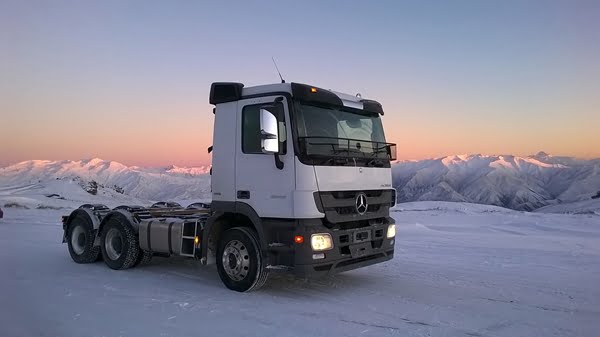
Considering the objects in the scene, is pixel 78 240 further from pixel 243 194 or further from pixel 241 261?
pixel 243 194

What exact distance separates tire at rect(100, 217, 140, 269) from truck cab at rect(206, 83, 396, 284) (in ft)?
8.28

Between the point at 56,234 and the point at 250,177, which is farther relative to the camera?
the point at 56,234

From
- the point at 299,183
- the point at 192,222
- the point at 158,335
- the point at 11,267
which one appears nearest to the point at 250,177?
the point at 299,183

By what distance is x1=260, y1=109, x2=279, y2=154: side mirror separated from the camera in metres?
6.77

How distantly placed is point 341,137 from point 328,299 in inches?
99.4

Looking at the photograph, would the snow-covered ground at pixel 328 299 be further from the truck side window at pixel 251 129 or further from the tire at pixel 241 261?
the truck side window at pixel 251 129

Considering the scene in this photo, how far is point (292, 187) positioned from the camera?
6922 millimetres

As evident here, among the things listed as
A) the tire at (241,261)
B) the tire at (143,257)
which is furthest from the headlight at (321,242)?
the tire at (143,257)

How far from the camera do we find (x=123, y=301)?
703 cm

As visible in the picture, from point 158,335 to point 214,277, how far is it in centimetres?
356

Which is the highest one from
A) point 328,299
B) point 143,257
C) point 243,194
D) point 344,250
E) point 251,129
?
point 251,129

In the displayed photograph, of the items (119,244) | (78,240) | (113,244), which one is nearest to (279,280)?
(119,244)

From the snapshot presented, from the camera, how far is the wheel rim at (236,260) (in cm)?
754

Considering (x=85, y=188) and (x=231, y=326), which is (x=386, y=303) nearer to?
(x=231, y=326)
